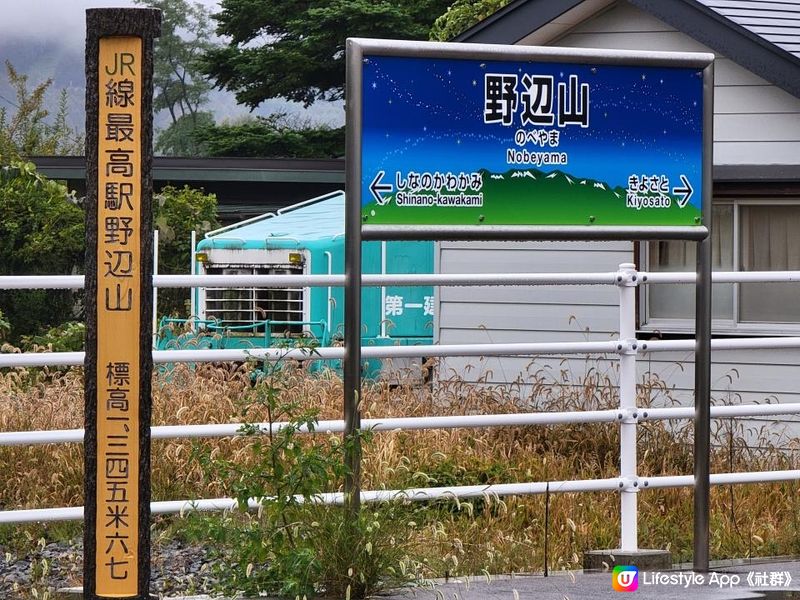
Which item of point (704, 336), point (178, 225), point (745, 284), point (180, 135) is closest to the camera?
point (704, 336)

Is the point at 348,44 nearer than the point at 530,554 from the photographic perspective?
Yes

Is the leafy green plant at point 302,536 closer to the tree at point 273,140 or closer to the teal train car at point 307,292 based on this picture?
the teal train car at point 307,292

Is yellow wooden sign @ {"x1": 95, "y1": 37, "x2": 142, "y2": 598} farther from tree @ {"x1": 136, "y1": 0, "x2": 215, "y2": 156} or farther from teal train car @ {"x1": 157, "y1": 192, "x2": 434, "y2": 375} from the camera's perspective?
tree @ {"x1": 136, "y1": 0, "x2": 215, "y2": 156}

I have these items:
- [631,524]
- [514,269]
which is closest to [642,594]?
[631,524]

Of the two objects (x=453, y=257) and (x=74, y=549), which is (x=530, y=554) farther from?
(x=453, y=257)

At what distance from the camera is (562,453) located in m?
9.36

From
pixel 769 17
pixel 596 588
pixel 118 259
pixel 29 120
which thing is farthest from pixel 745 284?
pixel 29 120

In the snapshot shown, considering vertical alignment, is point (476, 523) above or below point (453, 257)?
below

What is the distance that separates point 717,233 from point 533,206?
5.94m

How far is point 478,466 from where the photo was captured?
827 centimetres

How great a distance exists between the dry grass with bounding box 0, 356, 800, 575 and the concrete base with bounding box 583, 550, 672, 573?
96 mm

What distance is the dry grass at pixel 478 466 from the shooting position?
6.90 meters

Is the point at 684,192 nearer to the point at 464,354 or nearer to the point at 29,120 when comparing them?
the point at 464,354

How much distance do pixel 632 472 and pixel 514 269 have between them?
6.25 metres
